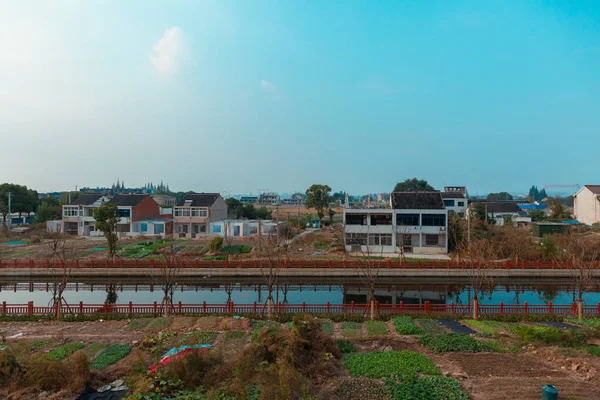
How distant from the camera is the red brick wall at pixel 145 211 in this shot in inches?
1526

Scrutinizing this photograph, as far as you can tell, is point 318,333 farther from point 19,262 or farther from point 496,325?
point 19,262

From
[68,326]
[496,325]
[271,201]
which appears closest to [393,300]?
[496,325]

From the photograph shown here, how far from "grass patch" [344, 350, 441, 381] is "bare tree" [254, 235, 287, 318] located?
4.88 metres

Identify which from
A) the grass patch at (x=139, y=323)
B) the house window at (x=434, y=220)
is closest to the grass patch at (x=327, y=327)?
the grass patch at (x=139, y=323)

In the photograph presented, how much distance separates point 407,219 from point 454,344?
21035 mm

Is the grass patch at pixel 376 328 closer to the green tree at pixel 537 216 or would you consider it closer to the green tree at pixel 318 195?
the green tree at pixel 318 195

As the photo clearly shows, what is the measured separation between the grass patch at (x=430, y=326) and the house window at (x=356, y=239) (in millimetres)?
17422

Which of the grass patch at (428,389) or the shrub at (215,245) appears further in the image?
the shrub at (215,245)

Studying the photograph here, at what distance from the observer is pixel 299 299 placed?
18047 millimetres

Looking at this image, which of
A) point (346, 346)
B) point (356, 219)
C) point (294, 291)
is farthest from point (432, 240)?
point (346, 346)

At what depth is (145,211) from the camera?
1596 inches

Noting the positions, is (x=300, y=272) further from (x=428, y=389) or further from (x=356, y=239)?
(x=428, y=389)

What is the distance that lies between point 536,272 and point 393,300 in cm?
992

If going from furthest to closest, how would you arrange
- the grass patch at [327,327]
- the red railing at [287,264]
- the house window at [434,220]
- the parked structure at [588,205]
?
1. the parked structure at [588,205]
2. the house window at [434,220]
3. the red railing at [287,264]
4. the grass patch at [327,327]
